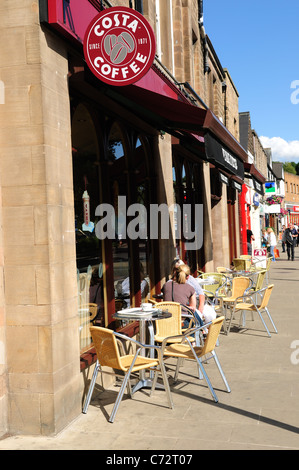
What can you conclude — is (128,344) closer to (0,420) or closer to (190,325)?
(190,325)

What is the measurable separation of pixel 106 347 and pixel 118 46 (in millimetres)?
3140

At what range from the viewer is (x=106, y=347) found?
5324 millimetres

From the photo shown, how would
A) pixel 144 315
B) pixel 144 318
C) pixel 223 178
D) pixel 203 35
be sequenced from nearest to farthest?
pixel 144 318
pixel 144 315
pixel 223 178
pixel 203 35

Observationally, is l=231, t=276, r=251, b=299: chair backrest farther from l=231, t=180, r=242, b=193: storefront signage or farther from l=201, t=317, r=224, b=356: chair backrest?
l=231, t=180, r=242, b=193: storefront signage

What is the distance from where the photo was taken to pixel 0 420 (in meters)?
4.68

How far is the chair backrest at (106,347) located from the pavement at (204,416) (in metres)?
0.54

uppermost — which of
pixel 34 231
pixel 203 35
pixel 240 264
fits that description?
pixel 203 35

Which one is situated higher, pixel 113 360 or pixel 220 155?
pixel 220 155

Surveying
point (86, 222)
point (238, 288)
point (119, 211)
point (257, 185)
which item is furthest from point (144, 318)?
point (257, 185)

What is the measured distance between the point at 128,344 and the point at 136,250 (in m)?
1.62

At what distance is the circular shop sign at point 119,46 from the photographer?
536cm

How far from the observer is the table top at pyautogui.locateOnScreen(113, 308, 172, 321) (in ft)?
20.5

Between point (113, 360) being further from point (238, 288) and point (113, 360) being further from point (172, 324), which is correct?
point (238, 288)

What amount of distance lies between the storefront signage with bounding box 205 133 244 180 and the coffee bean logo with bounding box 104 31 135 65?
167cm
